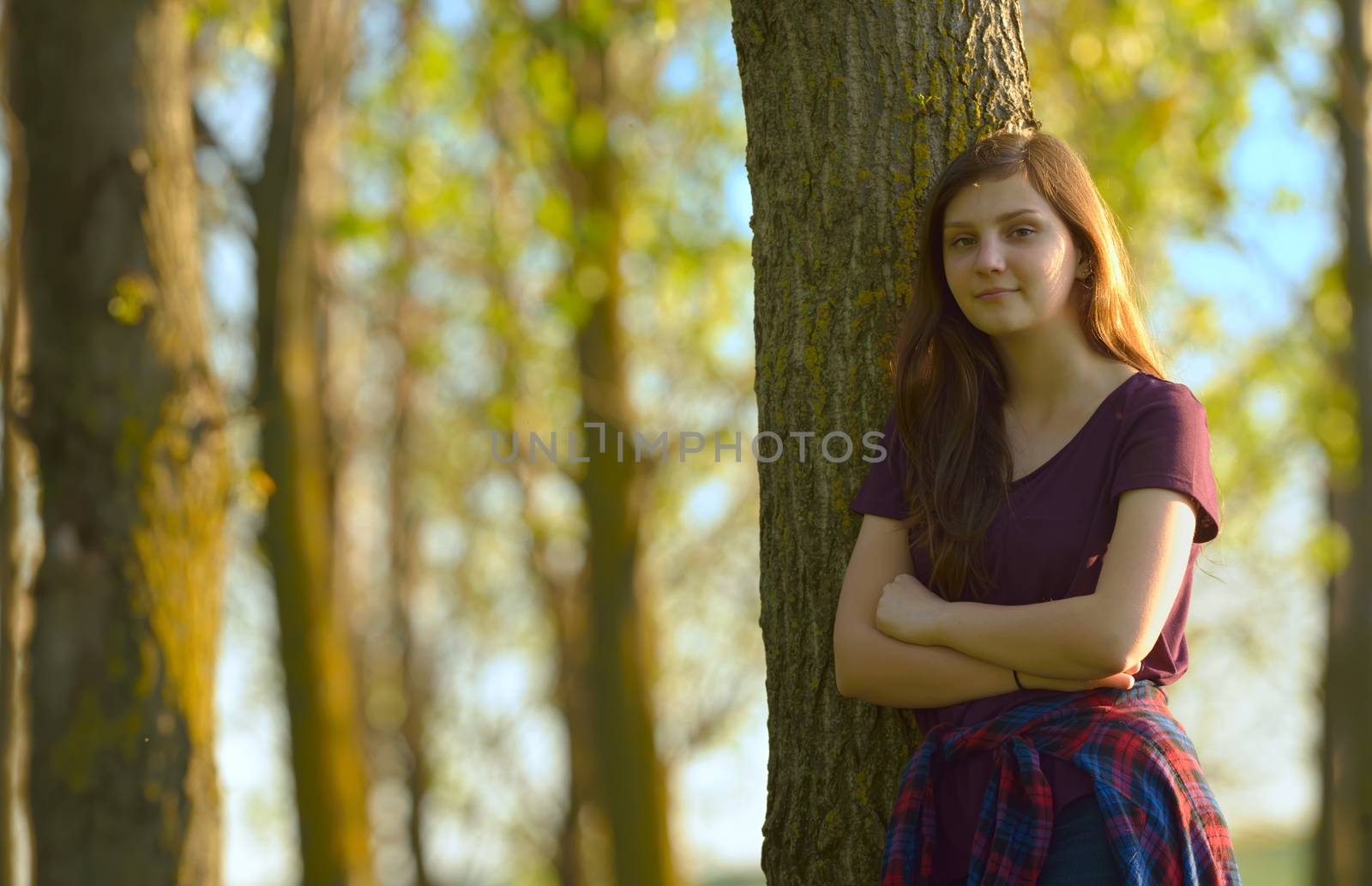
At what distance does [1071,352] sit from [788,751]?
108 centimetres

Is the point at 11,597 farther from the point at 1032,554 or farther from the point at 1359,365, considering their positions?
the point at 1359,365

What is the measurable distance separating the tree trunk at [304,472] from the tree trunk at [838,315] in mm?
4896

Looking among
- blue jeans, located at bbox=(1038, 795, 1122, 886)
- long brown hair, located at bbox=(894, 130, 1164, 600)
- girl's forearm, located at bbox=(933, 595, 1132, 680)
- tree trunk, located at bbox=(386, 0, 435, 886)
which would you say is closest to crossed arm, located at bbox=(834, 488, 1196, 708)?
girl's forearm, located at bbox=(933, 595, 1132, 680)

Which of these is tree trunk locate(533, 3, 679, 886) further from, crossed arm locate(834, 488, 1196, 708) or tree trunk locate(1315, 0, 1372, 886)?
crossed arm locate(834, 488, 1196, 708)

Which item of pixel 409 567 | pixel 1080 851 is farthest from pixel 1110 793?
pixel 409 567

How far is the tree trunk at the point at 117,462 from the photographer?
4.58m

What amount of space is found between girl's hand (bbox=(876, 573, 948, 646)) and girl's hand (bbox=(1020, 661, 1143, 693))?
0.61ft

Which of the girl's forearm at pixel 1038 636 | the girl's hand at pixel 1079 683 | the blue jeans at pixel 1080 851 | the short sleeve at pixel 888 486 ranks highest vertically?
the short sleeve at pixel 888 486

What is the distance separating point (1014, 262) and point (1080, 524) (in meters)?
0.53

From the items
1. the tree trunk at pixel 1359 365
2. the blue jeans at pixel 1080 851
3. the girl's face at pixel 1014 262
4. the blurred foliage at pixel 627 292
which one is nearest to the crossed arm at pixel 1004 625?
the blue jeans at pixel 1080 851

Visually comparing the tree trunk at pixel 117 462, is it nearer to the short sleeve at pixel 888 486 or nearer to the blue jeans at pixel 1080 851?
the short sleeve at pixel 888 486

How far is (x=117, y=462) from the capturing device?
468 cm

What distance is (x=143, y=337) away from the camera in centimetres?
476

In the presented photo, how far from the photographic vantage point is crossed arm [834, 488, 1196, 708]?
2.46 m
